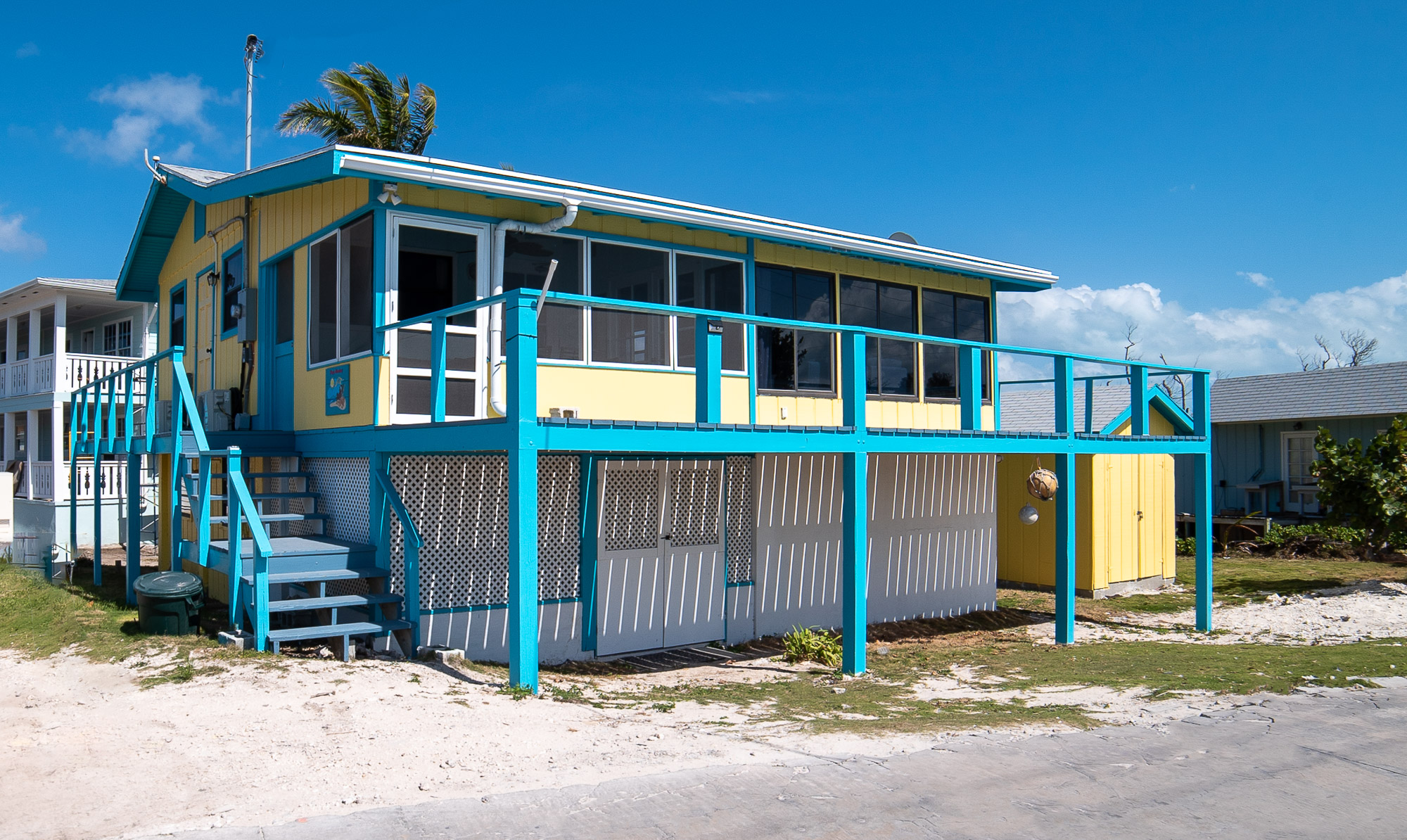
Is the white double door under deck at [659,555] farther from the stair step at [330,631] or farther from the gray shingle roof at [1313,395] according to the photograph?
the gray shingle roof at [1313,395]

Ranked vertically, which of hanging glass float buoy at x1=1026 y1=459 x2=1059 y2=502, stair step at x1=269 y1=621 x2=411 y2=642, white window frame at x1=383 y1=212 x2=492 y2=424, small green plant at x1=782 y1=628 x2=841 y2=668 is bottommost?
small green plant at x1=782 y1=628 x2=841 y2=668

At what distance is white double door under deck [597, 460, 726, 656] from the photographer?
35.9 ft

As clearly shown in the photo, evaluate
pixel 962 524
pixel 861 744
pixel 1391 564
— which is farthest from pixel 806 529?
pixel 1391 564

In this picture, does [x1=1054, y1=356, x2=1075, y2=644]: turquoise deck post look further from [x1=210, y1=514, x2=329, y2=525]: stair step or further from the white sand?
[x1=210, y1=514, x2=329, y2=525]: stair step

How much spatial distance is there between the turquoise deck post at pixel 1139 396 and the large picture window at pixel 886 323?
275 cm

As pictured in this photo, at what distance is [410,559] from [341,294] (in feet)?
8.95

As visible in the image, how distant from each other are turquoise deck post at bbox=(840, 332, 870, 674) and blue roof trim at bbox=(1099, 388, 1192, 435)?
9214mm

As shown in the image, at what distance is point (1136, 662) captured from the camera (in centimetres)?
1013

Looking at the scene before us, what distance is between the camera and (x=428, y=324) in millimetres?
9633

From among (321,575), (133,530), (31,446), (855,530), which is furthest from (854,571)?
(31,446)

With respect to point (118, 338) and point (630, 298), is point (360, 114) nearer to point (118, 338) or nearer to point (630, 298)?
point (118, 338)

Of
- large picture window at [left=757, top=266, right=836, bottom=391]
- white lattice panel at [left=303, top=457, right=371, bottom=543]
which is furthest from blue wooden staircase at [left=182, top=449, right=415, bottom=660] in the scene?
large picture window at [left=757, top=266, right=836, bottom=391]

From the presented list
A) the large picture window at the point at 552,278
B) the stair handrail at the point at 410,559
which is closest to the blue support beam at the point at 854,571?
the large picture window at the point at 552,278

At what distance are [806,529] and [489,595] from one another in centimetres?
436
